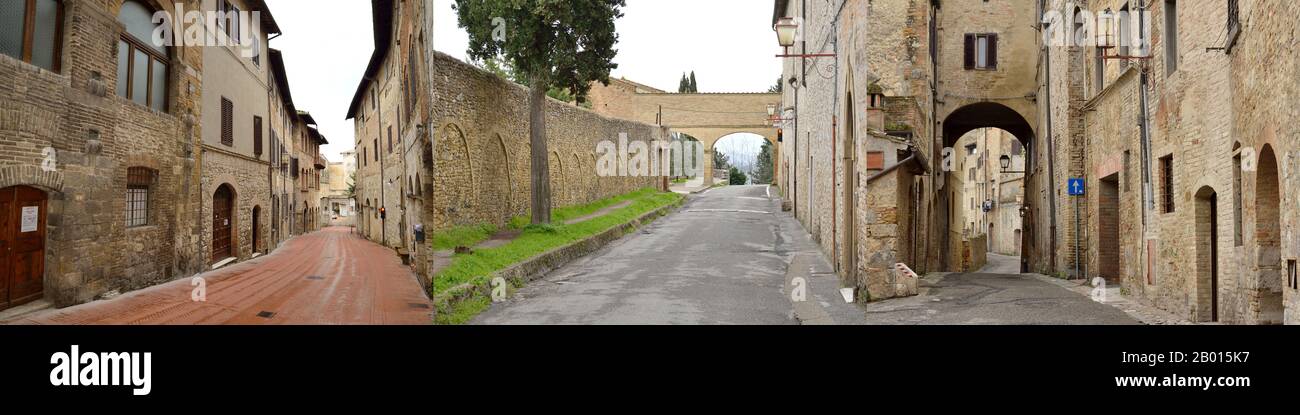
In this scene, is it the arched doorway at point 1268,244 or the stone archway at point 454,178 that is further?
the stone archway at point 454,178

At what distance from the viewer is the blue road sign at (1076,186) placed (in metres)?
14.7

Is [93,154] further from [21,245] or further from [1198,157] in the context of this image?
[1198,157]

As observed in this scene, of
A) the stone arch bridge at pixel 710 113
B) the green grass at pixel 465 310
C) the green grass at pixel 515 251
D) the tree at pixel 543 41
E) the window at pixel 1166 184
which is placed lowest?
the green grass at pixel 465 310

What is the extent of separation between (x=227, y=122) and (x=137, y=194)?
76cm

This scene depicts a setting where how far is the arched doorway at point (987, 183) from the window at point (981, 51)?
1145mm

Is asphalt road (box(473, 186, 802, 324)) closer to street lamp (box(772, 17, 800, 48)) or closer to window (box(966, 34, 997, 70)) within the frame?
street lamp (box(772, 17, 800, 48))

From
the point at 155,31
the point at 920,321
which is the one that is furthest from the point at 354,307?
the point at 920,321

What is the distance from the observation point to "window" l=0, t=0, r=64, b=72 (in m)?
3.40

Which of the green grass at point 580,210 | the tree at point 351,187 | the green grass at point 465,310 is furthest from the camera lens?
the green grass at point 580,210

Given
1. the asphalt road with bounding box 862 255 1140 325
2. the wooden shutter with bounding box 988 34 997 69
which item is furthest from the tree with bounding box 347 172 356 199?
the wooden shutter with bounding box 988 34 997 69

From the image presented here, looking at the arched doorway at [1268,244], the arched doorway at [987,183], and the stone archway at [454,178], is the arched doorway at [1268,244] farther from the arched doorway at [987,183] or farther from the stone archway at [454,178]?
the arched doorway at [987,183]

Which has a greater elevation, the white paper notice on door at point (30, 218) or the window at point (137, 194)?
the window at point (137, 194)

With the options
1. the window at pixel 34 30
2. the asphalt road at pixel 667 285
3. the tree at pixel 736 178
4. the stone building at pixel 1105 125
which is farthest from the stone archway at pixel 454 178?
the tree at pixel 736 178
